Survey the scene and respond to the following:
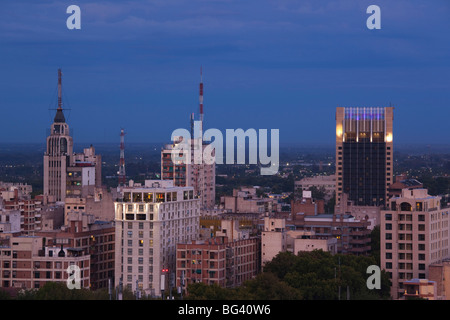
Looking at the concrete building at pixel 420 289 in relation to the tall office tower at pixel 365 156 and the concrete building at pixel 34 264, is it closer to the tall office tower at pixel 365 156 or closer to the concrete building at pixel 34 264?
the concrete building at pixel 34 264

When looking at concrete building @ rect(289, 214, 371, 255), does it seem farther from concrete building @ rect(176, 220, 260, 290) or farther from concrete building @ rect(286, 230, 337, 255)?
concrete building @ rect(176, 220, 260, 290)

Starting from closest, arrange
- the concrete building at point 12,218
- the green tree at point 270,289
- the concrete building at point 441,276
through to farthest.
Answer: the green tree at point 270,289 → the concrete building at point 441,276 → the concrete building at point 12,218

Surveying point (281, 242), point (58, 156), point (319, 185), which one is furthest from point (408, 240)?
point (319, 185)

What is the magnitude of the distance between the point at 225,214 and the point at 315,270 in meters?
31.4

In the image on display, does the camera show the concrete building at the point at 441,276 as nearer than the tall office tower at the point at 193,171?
Yes

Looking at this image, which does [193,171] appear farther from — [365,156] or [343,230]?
[343,230]

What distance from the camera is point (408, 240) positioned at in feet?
201

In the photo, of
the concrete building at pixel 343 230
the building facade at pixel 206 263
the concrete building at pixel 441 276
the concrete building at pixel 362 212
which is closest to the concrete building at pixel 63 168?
the concrete building at pixel 362 212

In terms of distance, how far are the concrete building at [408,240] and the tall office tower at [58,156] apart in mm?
64887

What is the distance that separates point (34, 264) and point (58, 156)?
64518 millimetres

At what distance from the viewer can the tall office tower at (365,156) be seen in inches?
4990

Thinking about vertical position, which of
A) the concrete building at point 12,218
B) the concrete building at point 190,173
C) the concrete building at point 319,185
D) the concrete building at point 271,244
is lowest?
the concrete building at point 271,244
